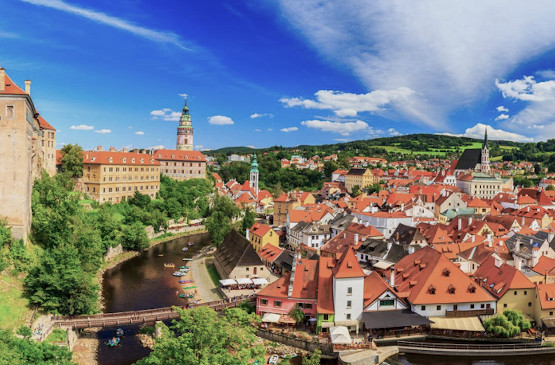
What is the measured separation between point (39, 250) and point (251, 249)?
60.1ft

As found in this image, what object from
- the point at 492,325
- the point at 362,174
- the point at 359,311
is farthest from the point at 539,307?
the point at 362,174

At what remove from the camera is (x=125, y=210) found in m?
61.8

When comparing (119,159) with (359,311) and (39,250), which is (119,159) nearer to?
(39,250)

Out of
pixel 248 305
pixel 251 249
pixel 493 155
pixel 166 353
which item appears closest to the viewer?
pixel 166 353

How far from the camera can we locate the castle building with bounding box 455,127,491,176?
109 m

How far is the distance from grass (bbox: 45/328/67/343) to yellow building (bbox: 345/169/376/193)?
90590mm

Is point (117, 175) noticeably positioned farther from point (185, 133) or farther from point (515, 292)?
point (515, 292)

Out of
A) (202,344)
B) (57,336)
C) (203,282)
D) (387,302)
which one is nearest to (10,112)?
(57,336)

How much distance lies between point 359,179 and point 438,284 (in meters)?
82.0

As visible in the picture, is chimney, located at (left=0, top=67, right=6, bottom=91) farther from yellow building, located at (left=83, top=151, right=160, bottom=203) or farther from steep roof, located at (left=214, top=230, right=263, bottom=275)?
yellow building, located at (left=83, top=151, right=160, bottom=203)

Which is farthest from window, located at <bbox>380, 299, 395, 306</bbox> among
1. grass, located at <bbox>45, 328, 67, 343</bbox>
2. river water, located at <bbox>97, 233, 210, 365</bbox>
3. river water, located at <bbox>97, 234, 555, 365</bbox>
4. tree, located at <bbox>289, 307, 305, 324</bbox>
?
grass, located at <bbox>45, 328, 67, 343</bbox>

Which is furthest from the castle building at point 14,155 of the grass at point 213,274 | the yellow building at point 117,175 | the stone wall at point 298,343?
the yellow building at point 117,175

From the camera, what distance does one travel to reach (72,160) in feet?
196

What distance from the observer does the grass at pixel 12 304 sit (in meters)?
26.2
